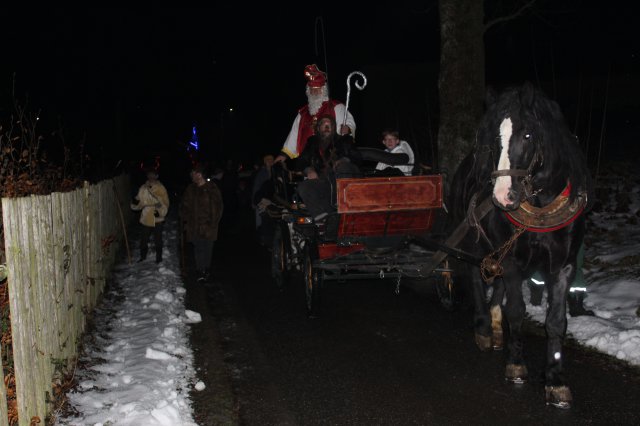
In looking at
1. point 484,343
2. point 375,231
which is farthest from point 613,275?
point 375,231

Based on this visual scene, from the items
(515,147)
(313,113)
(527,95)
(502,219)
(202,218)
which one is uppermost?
(313,113)

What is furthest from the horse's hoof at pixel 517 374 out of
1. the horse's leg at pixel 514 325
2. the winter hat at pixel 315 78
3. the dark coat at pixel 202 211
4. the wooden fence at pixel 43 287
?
the dark coat at pixel 202 211

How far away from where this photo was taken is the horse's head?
15.0ft

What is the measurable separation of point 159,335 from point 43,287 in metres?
2.29

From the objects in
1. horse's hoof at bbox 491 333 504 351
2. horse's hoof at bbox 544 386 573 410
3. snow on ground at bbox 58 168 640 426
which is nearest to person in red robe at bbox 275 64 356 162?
snow on ground at bbox 58 168 640 426

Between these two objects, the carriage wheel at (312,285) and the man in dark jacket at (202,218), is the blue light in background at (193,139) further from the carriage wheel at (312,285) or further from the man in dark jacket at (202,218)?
the carriage wheel at (312,285)

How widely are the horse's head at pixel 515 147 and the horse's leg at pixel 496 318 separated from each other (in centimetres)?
180

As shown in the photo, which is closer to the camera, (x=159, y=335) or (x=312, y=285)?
(x=159, y=335)

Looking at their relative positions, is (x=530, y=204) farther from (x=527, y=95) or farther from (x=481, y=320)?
(x=481, y=320)

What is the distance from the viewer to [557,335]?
5070mm

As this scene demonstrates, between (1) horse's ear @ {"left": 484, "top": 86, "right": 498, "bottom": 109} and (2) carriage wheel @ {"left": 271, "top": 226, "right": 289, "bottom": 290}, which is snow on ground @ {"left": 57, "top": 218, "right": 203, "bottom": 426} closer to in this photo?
(2) carriage wheel @ {"left": 271, "top": 226, "right": 289, "bottom": 290}

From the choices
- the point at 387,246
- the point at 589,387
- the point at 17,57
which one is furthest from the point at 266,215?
the point at 17,57

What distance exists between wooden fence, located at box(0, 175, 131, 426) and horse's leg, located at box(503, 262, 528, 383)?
3.60 meters

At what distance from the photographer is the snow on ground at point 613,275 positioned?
6.05 m
